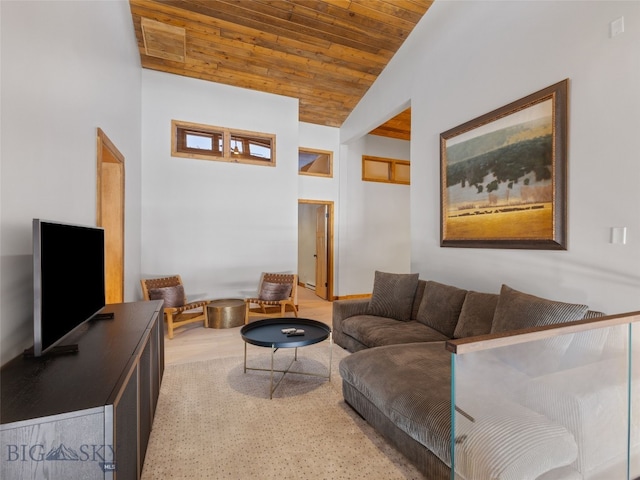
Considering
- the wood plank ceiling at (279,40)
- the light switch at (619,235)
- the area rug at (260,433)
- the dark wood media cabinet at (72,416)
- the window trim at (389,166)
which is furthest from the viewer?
the window trim at (389,166)

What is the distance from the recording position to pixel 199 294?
16.1ft

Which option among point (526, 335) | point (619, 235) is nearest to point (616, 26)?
point (619, 235)

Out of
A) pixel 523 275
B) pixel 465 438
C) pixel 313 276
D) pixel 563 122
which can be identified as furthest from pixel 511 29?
pixel 313 276

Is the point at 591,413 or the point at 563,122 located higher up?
the point at 563,122

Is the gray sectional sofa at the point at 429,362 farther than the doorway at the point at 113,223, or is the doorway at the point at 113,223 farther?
the doorway at the point at 113,223

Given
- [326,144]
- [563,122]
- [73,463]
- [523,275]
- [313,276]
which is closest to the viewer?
[73,463]

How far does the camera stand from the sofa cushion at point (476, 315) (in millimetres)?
2443

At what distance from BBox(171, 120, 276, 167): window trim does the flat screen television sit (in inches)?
129

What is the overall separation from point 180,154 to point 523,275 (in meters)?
4.83

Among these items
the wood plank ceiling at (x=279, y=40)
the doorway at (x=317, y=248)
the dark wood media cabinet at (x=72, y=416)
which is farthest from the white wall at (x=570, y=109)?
the dark wood media cabinet at (x=72, y=416)

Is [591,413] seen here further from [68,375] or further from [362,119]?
[362,119]

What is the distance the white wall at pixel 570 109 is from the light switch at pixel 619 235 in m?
0.03

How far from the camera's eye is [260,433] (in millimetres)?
1988

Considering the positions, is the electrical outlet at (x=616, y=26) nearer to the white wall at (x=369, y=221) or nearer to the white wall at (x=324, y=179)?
the white wall at (x=369, y=221)
